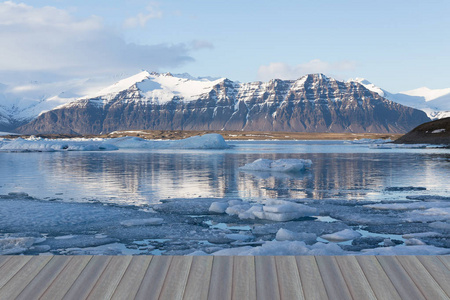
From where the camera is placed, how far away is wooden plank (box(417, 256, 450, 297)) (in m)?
5.87

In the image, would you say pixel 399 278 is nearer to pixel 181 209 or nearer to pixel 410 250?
pixel 410 250

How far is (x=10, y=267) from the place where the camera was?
6.43 metres

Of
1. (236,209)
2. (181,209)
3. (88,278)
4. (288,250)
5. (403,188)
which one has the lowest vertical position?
(403,188)

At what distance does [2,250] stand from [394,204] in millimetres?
13492

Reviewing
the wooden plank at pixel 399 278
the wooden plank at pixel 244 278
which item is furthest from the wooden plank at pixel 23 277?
the wooden plank at pixel 399 278

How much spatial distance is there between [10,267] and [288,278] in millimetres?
4005

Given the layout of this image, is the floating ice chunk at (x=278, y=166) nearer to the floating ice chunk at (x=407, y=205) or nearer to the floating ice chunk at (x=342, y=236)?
the floating ice chunk at (x=407, y=205)

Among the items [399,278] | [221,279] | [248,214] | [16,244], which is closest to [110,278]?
[221,279]

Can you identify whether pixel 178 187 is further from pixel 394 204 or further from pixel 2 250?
pixel 2 250

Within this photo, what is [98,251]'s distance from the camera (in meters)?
10.5

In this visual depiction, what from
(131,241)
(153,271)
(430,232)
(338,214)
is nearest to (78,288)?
(153,271)

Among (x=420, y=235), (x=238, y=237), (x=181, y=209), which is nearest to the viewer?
(x=238, y=237)

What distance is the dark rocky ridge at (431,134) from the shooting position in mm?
98675

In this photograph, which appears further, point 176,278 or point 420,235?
point 420,235
